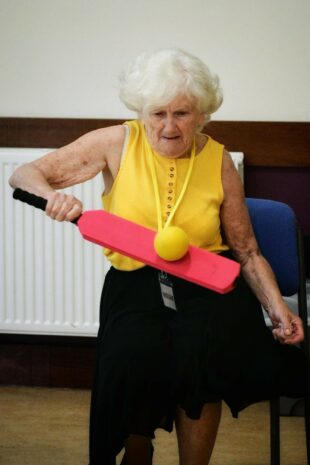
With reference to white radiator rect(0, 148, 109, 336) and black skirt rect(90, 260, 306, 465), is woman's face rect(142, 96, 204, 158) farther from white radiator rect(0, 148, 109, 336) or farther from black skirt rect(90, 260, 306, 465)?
white radiator rect(0, 148, 109, 336)

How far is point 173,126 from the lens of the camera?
180 centimetres

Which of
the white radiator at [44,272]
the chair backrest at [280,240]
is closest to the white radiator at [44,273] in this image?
the white radiator at [44,272]

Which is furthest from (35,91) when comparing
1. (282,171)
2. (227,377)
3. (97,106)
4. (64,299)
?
(227,377)

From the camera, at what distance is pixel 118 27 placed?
2.86 meters

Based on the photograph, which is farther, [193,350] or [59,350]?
[59,350]

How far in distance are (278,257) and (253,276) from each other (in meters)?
0.14

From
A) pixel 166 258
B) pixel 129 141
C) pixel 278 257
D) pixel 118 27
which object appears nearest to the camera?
pixel 166 258

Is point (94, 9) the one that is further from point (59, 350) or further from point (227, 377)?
point (227, 377)

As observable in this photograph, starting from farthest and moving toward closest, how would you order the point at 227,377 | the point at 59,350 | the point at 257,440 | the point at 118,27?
the point at 59,350, the point at 118,27, the point at 257,440, the point at 227,377

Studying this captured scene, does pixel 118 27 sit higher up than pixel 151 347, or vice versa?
pixel 118 27

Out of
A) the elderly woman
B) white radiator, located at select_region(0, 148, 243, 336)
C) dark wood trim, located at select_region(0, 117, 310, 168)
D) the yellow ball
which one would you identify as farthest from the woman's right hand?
dark wood trim, located at select_region(0, 117, 310, 168)

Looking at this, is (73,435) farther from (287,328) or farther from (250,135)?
(250,135)

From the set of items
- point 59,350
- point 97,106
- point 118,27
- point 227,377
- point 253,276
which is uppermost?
point 118,27

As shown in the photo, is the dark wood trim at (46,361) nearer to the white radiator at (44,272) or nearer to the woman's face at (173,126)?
the white radiator at (44,272)
